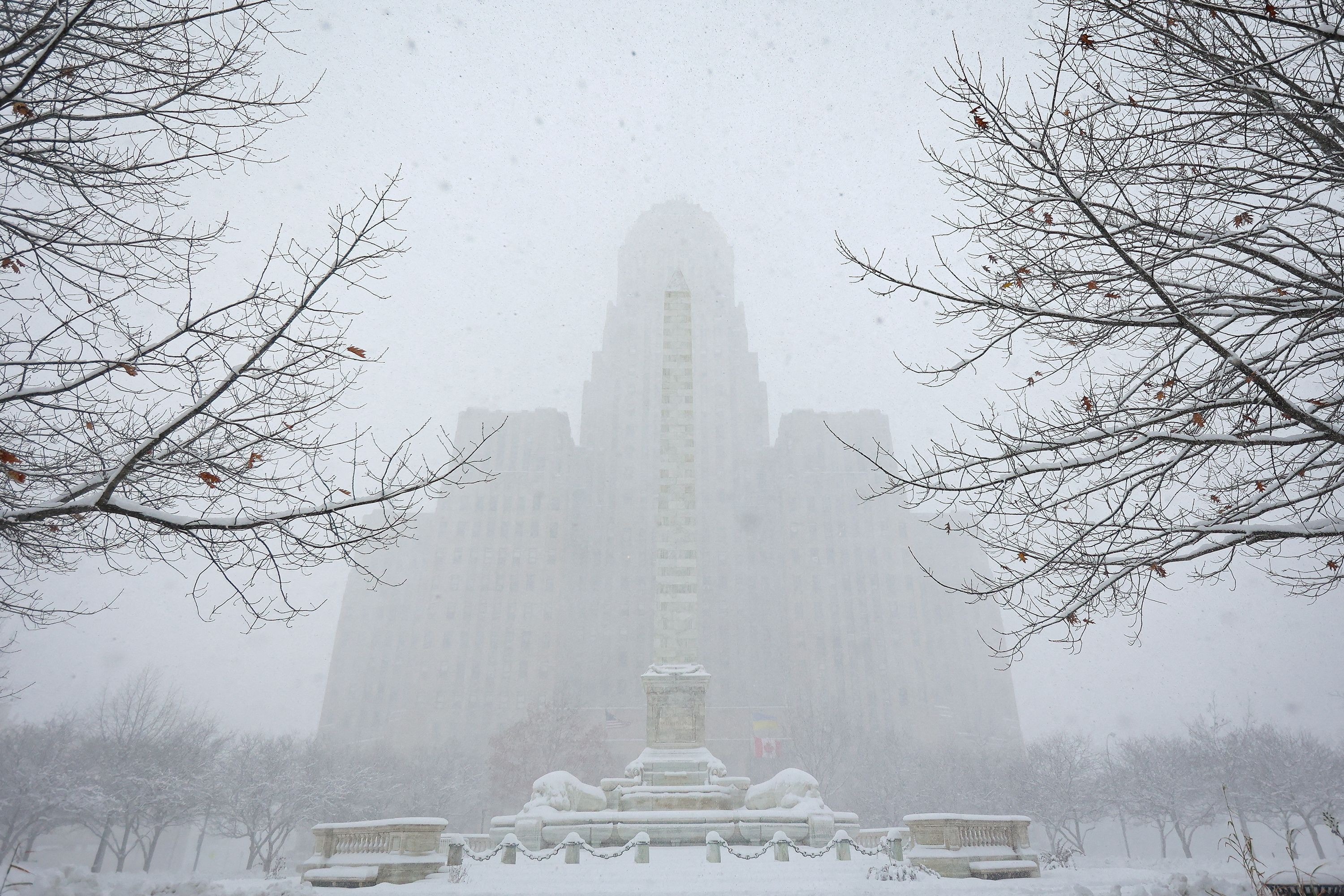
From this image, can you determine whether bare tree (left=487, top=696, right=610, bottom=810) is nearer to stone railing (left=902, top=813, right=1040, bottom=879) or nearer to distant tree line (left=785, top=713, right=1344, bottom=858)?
distant tree line (left=785, top=713, right=1344, bottom=858)

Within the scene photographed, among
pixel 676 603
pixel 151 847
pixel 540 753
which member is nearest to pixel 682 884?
pixel 676 603

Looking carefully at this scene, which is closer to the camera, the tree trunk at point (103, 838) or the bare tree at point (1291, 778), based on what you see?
the tree trunk at point (103, 838)

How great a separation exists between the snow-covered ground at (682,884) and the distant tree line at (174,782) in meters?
24.5

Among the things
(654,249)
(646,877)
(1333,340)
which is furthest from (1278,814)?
(654,249)

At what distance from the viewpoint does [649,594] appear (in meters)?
92.6

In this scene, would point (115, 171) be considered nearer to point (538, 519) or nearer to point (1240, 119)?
point (1240, 119)

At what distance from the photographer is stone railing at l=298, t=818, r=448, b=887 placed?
1347 cm

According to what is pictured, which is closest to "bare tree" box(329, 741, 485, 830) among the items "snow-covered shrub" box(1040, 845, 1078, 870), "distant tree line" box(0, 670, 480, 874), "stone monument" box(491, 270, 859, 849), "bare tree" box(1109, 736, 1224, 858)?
"distant tree line" box(0, 670, 480, 874)

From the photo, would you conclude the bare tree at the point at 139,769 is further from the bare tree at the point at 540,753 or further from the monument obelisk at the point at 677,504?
the monument obelisk at the point at 677,504

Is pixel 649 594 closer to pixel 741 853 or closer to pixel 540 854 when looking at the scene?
pixel 540 854

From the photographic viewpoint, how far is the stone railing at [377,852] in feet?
44.2

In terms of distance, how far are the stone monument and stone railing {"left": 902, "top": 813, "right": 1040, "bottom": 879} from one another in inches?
86.5

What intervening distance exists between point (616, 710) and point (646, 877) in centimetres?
7232

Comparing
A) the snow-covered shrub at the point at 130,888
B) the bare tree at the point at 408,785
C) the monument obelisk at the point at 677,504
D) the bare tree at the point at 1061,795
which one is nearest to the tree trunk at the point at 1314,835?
the bare tree at the point at 1061,795
